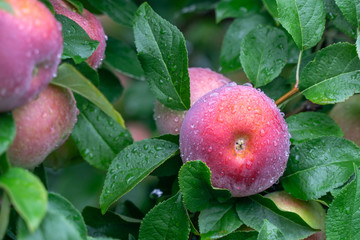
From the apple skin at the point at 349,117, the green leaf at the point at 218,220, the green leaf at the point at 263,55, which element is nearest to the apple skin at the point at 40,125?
the green leaf at the point at 218,220

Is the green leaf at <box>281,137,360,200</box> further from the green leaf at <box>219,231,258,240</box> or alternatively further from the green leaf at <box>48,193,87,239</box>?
the green leaf at <box>48,193,87,239</box>

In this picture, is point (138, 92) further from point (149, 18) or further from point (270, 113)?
point (270, 113)

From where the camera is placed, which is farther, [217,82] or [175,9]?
[175,9]

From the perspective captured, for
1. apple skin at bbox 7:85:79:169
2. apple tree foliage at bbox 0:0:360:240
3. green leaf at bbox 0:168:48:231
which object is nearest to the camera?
green leaf at bbox 0:168:48:231

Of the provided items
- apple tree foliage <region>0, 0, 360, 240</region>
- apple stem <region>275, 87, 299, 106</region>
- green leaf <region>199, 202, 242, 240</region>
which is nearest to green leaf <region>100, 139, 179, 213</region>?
apple tree foliage <region>0, 0, 360, 240</region>

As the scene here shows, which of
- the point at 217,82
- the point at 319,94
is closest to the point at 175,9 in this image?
the point at 217,82

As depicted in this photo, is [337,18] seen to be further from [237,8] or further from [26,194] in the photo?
[26,194]
